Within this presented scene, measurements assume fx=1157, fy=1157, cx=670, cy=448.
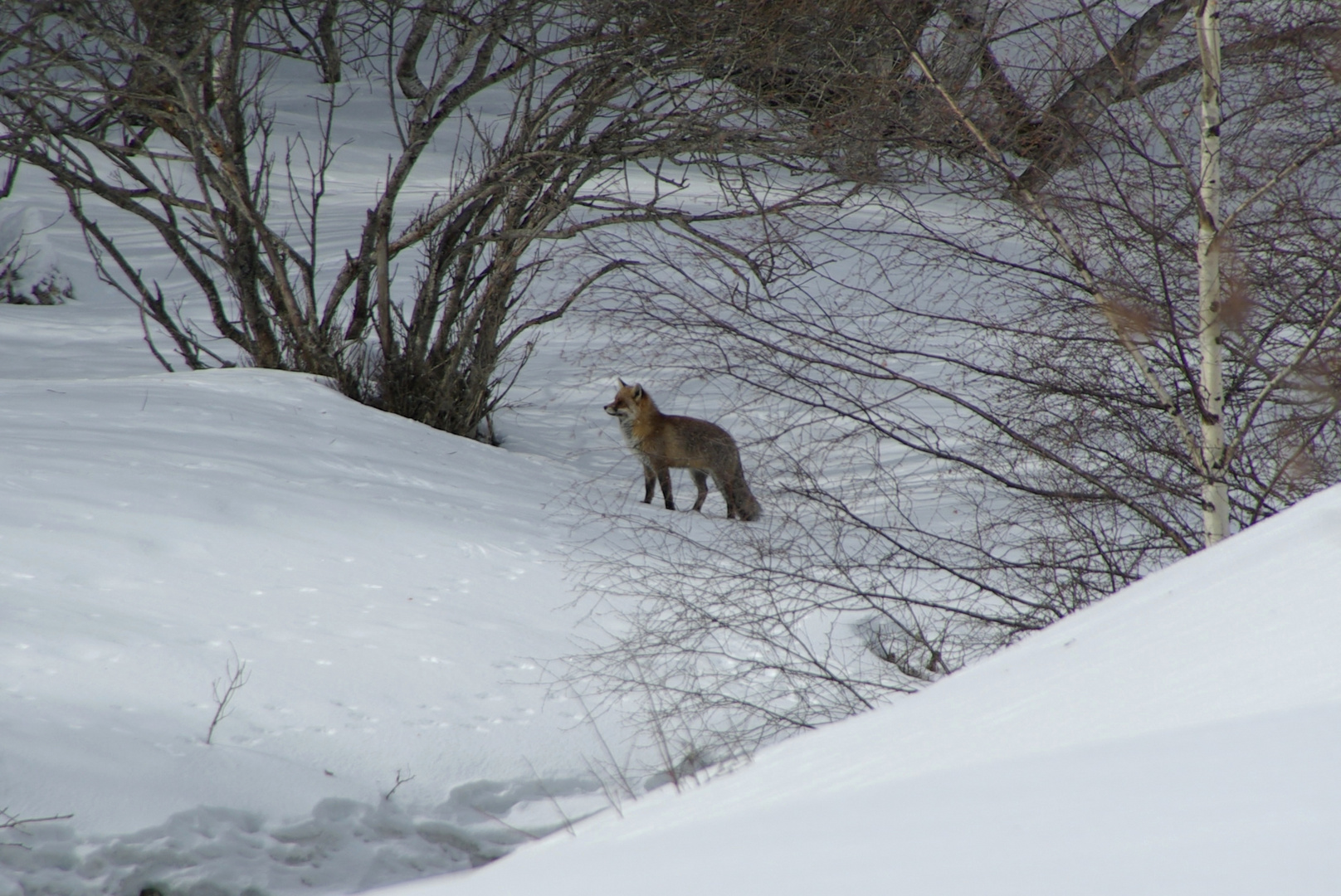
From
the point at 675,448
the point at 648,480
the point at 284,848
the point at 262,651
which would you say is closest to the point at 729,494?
the point at 675,448

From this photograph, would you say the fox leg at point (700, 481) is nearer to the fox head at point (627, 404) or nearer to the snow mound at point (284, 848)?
the fox head at point (627, 404)

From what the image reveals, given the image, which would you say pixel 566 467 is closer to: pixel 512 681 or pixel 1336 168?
pixel 512 681

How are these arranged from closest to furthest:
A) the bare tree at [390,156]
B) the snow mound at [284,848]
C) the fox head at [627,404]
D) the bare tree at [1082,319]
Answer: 1. the snow mound at [284,848]
2. the bare tree at [1082,319]
3. the bare tree at [390,156]
4. the fox head at [627,404]

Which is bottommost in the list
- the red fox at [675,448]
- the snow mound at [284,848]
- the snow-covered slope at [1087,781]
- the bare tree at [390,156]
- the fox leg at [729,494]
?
the snow mound at [284,848]

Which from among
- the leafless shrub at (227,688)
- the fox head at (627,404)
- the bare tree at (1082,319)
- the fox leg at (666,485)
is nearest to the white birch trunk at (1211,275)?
the bare tree at (1082,319)

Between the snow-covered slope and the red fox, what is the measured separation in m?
5.58

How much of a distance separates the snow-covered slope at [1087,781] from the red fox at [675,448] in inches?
220

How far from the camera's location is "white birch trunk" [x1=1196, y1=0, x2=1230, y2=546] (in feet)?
11.8

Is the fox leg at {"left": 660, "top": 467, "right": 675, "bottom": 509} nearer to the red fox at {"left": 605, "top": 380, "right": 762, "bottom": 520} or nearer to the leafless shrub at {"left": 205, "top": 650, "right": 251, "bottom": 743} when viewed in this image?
the red fox at {"left": 605, "top": 380, "right": 762, "bottom": 520}

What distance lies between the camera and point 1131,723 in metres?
1.46

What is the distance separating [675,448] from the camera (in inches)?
328

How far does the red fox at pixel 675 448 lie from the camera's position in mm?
7926

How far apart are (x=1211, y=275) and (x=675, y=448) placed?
4967 millimetres

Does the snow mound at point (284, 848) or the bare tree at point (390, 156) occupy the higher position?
the bare tree at point (390, 156)
